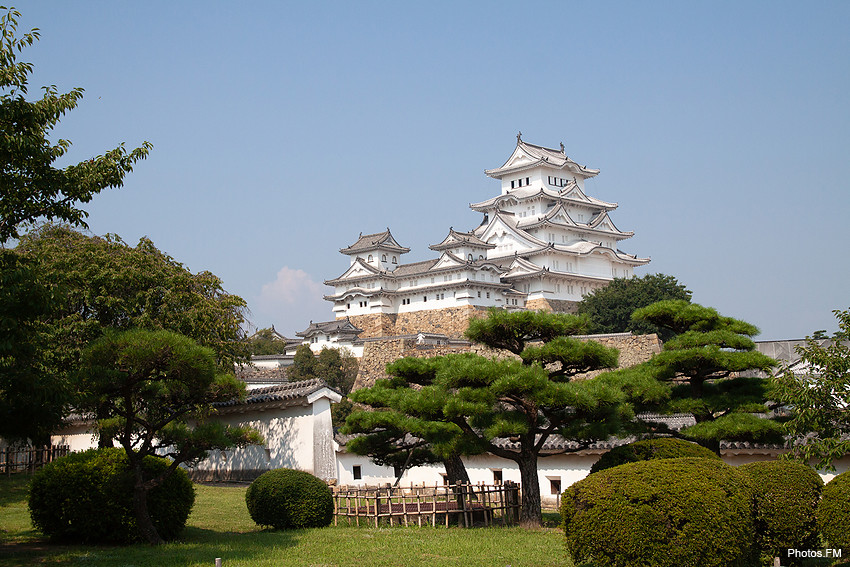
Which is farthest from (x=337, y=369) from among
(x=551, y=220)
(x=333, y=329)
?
(x=551, y=220)

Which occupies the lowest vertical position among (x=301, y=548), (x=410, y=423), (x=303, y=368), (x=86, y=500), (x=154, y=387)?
(x=301, y=548)

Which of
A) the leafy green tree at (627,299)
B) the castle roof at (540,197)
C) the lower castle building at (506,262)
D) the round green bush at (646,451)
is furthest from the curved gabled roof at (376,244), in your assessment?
the round green bush at (646,451)

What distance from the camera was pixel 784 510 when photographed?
8.46 m

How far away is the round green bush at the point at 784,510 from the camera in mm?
8430

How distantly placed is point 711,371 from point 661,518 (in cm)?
702

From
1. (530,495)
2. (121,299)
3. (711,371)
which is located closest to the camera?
(530,495)

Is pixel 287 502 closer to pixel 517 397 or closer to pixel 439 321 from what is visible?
pixel 517 397

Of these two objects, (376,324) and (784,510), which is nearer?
(784,510)

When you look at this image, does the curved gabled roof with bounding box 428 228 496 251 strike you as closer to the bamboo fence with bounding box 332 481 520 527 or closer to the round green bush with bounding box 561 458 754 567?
the bamboo fence with bounding box 332 481 520 527

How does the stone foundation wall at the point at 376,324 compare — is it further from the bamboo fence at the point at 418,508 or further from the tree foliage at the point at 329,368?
the bamboo fence at the point at 418,508

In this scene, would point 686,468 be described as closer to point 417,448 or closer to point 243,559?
point 243,559

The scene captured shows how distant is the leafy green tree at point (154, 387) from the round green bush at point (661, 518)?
4868mm

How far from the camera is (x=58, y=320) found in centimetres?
1667

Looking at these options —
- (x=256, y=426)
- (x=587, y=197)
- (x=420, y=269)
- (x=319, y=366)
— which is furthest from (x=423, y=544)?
(x=587, y=197)
